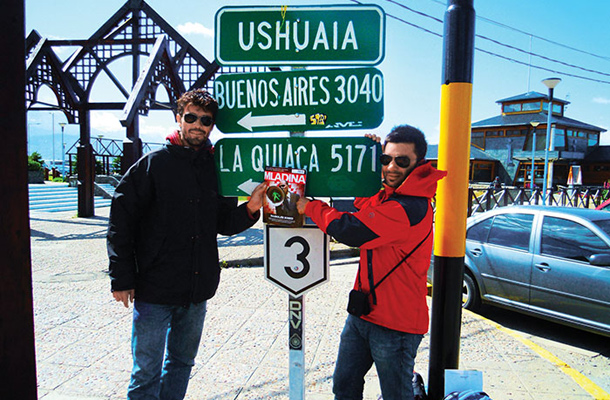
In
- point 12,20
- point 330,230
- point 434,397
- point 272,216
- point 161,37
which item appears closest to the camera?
point 12,20

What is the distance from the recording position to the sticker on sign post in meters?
2.14

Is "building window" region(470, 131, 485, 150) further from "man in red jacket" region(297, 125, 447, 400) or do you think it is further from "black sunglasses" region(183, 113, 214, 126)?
"black sunglasses" region(183, 113, 214, 126)

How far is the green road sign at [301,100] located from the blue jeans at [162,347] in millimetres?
1041

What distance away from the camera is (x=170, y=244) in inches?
87.4

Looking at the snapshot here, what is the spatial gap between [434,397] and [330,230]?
4.79ft

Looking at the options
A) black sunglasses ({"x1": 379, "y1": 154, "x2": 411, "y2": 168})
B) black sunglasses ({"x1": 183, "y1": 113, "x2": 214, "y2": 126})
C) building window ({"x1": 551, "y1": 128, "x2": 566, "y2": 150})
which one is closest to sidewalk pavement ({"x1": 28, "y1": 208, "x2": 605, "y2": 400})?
black sunglasses ({"x1": 379, "y1": 154, "x2": 411, "y2": 168})

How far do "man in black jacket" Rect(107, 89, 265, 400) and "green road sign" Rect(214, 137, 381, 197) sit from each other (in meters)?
0.19

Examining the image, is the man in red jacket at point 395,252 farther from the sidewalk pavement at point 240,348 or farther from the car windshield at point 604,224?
the car windshield at point 604,224

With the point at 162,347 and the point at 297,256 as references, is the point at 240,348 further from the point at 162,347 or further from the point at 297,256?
the point at 297,256

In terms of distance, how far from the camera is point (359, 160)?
2.09 m

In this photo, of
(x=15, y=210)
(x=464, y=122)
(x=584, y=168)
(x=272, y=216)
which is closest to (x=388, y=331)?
(x=272, y=216)

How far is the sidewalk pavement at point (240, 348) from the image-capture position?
10.2ft

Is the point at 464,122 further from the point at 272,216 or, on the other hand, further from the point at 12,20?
the point at 12,20

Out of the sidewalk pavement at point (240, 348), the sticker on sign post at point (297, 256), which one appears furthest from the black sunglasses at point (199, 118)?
the sidewalk pavement at point (240, 348)
